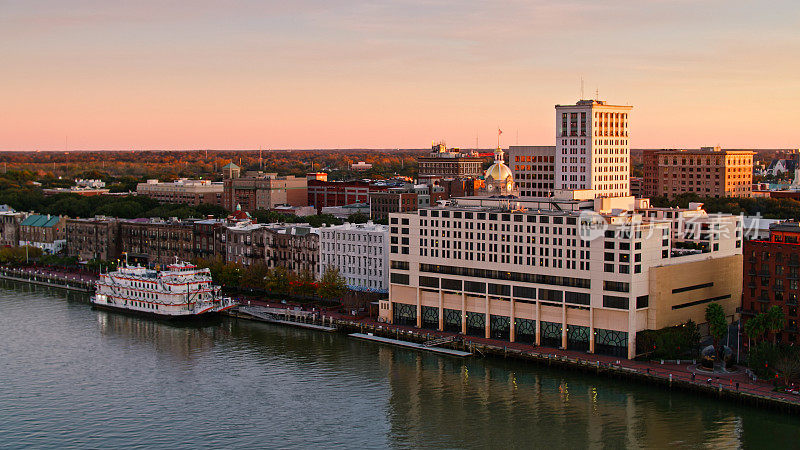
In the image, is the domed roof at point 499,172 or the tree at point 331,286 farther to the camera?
the domed roof at point 499,172

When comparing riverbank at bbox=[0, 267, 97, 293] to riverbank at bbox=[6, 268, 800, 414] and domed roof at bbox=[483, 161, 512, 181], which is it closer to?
riverbank at bbox=[6, 268, 800, 414]

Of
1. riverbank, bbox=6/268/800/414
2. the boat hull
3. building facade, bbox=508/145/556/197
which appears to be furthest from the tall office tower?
the boat hull

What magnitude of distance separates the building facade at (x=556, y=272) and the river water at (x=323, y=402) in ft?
15.7

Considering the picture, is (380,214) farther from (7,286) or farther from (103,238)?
(7,286)

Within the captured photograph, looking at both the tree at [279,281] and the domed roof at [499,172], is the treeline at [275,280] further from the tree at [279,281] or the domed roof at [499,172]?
the domed roof at [499,172]

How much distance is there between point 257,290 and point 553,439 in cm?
5334

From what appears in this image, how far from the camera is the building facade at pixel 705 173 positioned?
570ft

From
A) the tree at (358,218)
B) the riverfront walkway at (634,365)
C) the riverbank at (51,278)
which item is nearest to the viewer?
the riverfront walkway at (634,365)

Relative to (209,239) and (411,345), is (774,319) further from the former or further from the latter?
(209,239)

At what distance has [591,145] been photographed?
10556 centimetres

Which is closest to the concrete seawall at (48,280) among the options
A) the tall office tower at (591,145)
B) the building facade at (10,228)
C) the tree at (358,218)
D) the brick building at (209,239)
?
the brick building at (209,239)

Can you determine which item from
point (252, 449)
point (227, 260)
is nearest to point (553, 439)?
point (252, 449)

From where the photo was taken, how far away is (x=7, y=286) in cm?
11938

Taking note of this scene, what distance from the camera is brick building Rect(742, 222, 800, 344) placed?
69938mm
